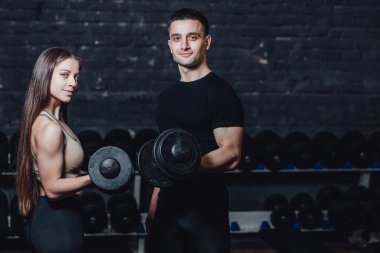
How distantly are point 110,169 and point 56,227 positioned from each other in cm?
26

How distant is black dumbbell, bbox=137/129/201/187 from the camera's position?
1.81 m

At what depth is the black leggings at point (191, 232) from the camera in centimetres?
199

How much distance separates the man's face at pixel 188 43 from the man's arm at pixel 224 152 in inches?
11.0

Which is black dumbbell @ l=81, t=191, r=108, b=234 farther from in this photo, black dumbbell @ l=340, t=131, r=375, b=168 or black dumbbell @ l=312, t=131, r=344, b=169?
black dumbbell @ l=340, t=131, r=375, b=168

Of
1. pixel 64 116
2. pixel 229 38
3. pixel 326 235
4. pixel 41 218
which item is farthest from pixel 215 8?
pixel 41 218

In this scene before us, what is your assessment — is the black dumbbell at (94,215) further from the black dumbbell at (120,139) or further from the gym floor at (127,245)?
the gym floor at (127,245)

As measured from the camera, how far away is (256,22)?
4039 mm

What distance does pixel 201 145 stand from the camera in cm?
203

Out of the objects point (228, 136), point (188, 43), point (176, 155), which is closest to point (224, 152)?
point (228, 136)

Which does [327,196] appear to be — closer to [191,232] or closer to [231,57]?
[231,57]

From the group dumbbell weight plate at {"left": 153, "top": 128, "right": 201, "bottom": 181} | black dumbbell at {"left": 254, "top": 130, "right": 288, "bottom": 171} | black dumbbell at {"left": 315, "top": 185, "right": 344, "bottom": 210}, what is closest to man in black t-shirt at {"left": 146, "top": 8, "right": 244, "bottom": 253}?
dumbbell weight plate at {"left": 153, "top": 128, "right": 201, "bottom": 181}

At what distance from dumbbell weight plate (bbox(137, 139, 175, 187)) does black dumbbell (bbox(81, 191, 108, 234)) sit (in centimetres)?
152

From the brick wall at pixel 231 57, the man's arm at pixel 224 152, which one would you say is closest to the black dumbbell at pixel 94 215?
the brick wall at pixel 231 57

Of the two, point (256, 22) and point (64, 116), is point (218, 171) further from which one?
point (256, 22)
